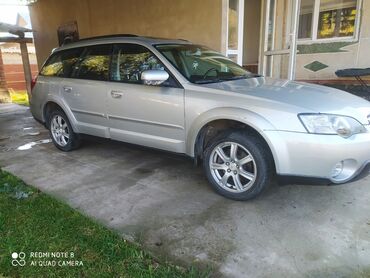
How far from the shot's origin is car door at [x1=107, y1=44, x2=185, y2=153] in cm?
357

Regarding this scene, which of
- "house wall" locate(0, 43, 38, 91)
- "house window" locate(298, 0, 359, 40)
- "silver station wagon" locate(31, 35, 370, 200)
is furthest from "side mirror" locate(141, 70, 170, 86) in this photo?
"house wall" locate(0, 43, 38, 91)

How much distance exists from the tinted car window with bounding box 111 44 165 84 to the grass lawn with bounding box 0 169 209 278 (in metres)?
1.74

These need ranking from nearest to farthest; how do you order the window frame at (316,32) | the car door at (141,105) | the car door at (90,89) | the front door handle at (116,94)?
1. the car door at (141,105)
2. the front door handle at (116,94)
3. the car door at (90,89)
4. the window frame at (316,32)

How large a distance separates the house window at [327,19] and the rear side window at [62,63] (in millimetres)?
6188

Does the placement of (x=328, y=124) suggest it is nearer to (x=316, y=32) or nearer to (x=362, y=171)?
(x=362, y=171)

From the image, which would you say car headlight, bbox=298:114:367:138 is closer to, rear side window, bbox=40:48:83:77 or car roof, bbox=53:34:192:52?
car roof, bbox=53:34:192:52

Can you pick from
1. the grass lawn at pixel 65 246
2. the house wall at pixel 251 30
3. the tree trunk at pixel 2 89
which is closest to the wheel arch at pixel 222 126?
the grass lawn at pixel 65 246

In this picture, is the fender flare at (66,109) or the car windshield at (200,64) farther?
the fender flare at (66,109)

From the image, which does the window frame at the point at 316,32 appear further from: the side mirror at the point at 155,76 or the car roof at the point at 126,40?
the side mirror at the point at 155,76

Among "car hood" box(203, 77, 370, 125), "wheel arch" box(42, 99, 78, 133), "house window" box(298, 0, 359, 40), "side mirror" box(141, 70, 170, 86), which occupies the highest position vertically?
"house window" box(298, 0, 359, 40)

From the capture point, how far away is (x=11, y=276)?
2.25 meters

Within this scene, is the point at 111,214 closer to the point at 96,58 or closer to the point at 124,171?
the point at 124,171

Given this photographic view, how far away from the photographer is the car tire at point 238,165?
3041 millimetres

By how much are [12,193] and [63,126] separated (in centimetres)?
173
